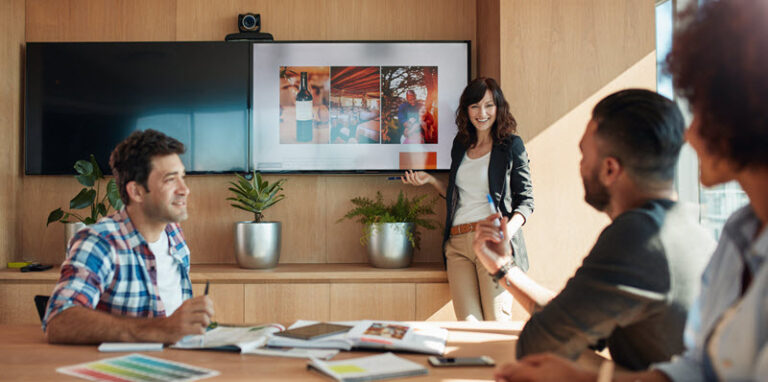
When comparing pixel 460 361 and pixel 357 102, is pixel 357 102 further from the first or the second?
pixel 460 361

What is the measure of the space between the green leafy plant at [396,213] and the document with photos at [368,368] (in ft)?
7.35

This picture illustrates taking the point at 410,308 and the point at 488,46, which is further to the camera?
the point at 488,46

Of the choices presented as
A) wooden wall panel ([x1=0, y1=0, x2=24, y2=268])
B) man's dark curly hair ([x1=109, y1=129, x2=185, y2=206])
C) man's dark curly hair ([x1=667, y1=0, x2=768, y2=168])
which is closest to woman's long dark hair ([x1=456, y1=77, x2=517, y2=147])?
man's dark curly hair ([x1=109, y1=129, x2=185, y2=206])

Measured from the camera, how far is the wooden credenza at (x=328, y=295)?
3.53 metres

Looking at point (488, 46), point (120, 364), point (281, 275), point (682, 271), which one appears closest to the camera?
point (682, 271)

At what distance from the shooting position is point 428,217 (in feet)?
13.1

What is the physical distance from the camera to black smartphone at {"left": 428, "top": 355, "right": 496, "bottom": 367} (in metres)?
1.37

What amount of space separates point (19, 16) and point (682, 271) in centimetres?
430

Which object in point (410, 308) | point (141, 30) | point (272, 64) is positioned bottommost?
point (410, 308)

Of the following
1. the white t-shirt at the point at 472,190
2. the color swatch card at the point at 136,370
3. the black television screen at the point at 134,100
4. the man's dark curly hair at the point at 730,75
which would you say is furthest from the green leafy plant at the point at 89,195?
the man's dark curly hair at the point at 730,75

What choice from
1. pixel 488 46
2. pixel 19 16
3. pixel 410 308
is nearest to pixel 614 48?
pixel 488 46

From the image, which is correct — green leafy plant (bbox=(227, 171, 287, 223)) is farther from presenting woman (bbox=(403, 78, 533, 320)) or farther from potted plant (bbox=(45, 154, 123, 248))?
presenting woman (bbox=(403, 78, 533, 320))

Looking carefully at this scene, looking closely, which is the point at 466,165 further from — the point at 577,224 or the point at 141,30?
the point at 141,30

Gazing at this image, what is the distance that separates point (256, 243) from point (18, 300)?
1.43 m
